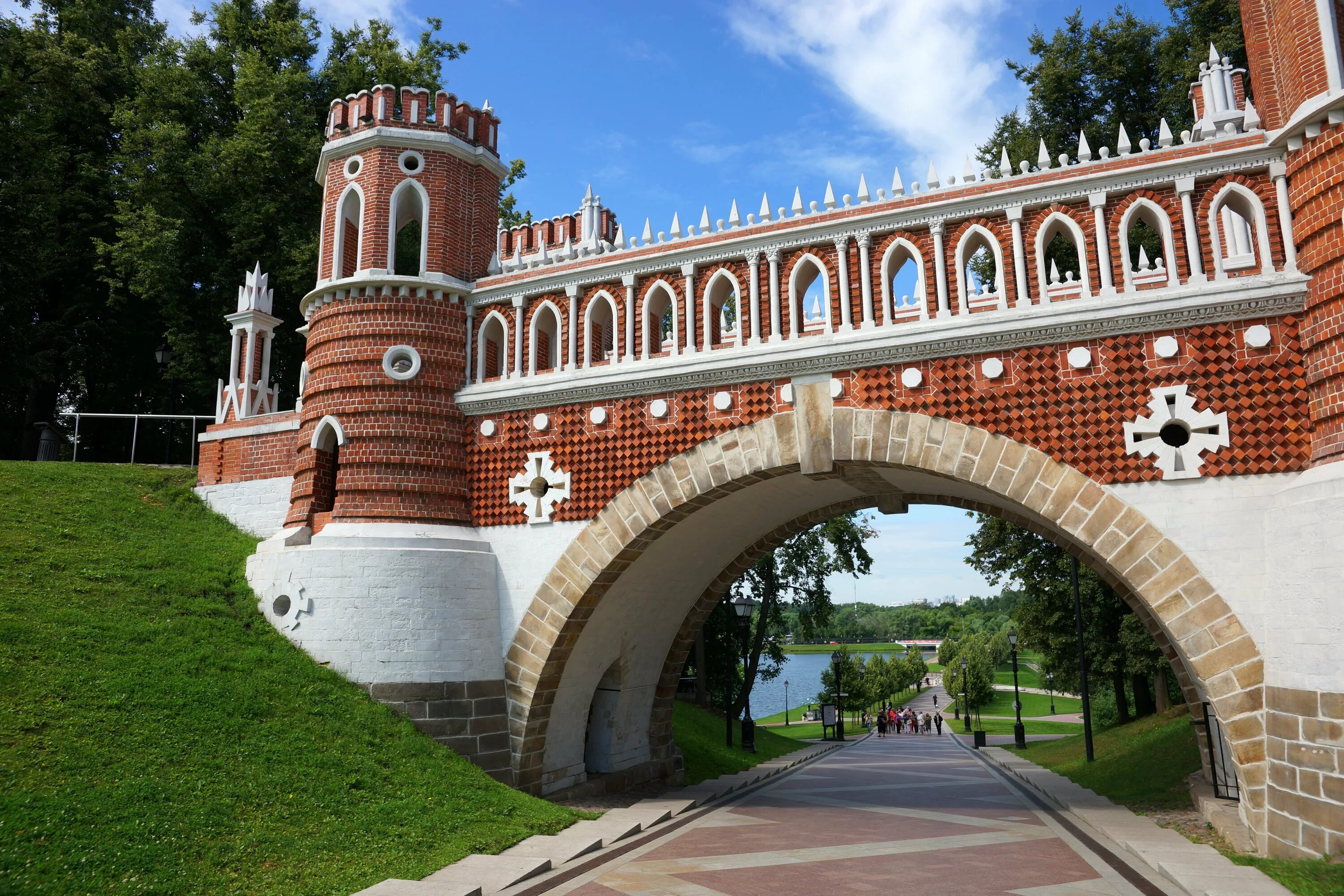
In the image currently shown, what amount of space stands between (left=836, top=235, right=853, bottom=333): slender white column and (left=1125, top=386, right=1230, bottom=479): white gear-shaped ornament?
3136 millimetres

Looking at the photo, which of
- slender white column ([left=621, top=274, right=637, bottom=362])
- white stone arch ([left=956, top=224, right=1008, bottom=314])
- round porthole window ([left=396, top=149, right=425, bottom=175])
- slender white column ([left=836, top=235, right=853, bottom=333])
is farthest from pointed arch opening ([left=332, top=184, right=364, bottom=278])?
white stone arch ([left=956, top=224, right=1008, bottom=314])

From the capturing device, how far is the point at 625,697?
511 inches

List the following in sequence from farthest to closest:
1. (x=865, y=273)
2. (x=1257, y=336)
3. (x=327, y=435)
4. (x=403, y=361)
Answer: (x=327, y=435) → (x=403, y=361) → (x=865, y=273) → (x=1257, y=336)

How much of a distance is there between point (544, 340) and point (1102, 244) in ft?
24.1

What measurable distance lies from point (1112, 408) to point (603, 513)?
5857 mm

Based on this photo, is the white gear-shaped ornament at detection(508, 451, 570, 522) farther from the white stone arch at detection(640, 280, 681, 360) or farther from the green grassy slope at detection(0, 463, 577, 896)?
the green grassy slope at detection(0, 463, 577, 896)

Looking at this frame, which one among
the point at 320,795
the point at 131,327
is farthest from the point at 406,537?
the point at 131,327

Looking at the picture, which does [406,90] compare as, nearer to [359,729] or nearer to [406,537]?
[406,537]

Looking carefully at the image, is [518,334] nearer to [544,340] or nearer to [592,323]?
[544,340]

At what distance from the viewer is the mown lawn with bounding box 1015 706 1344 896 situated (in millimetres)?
6535

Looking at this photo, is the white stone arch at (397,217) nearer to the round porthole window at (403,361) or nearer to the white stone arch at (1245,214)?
the round porthole window at (403,361)

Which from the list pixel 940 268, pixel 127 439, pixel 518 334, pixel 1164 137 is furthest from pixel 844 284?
pixel 127 439

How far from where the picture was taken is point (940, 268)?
9.91 meters

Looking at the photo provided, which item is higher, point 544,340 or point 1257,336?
point 544,340
